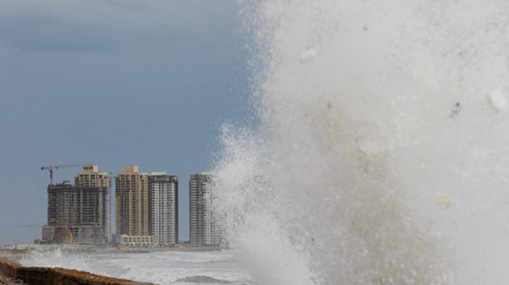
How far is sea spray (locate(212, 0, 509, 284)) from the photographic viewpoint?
9.02 metres

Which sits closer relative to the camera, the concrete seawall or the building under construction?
the concrete seawall

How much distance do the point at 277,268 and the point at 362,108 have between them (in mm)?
7883

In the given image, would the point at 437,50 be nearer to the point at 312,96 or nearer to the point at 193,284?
the point at 312,96

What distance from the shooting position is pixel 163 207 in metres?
161

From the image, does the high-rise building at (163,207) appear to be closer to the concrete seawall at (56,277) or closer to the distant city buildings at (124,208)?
the distant city buildings at (124,208)

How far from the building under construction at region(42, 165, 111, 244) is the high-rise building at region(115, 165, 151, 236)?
26.3ft

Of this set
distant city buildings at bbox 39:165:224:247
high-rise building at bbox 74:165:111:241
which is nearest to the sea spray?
distant city buildings at bbox 39:165:224:247

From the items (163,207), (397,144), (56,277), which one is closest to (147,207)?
(163,207)

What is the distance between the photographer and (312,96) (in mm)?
9906

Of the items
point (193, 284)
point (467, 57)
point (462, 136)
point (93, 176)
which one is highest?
point (93, 176)

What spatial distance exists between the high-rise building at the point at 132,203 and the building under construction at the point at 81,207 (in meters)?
8.01

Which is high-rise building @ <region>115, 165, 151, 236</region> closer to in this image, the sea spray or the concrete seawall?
the concrete seawall

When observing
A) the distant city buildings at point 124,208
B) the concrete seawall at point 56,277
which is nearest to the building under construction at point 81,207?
the distant city buildings at point 124,208

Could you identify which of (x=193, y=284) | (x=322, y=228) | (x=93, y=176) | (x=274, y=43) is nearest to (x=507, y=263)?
(x=322, y=228)
